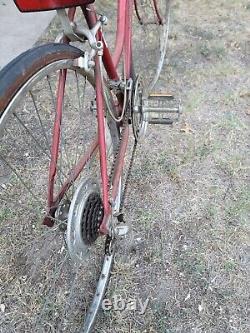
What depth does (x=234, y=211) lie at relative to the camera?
214cm

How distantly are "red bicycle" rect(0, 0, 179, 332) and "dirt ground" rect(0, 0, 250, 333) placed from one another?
0.48ft

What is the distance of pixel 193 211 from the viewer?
2.16 meters

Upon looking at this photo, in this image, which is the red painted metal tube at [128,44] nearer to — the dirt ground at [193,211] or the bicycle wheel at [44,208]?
the bicycle wheel at [44,208]

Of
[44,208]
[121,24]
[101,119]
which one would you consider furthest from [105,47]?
[44,208]

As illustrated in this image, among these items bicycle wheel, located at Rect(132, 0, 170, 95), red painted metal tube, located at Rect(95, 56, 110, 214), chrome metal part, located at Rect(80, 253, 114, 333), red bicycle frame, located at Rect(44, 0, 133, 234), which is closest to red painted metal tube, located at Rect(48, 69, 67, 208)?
red bicycle frame, located at Rect(44, 0, 133, 234)

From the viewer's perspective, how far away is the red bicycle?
1330mm

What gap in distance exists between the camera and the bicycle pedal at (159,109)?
2.06 m

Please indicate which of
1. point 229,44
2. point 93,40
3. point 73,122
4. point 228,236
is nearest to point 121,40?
point 93,40

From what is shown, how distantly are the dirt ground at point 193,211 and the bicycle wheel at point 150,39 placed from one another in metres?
0.10

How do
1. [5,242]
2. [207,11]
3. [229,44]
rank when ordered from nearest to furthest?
[5,242]
[229,44]
[207,11]

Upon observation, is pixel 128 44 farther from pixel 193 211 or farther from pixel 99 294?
pixel 99 294

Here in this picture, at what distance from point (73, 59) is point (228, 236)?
1.11m

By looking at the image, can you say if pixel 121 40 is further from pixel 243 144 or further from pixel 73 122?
pixel 243 144

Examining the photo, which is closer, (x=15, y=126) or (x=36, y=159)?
(x=36, y=159)
